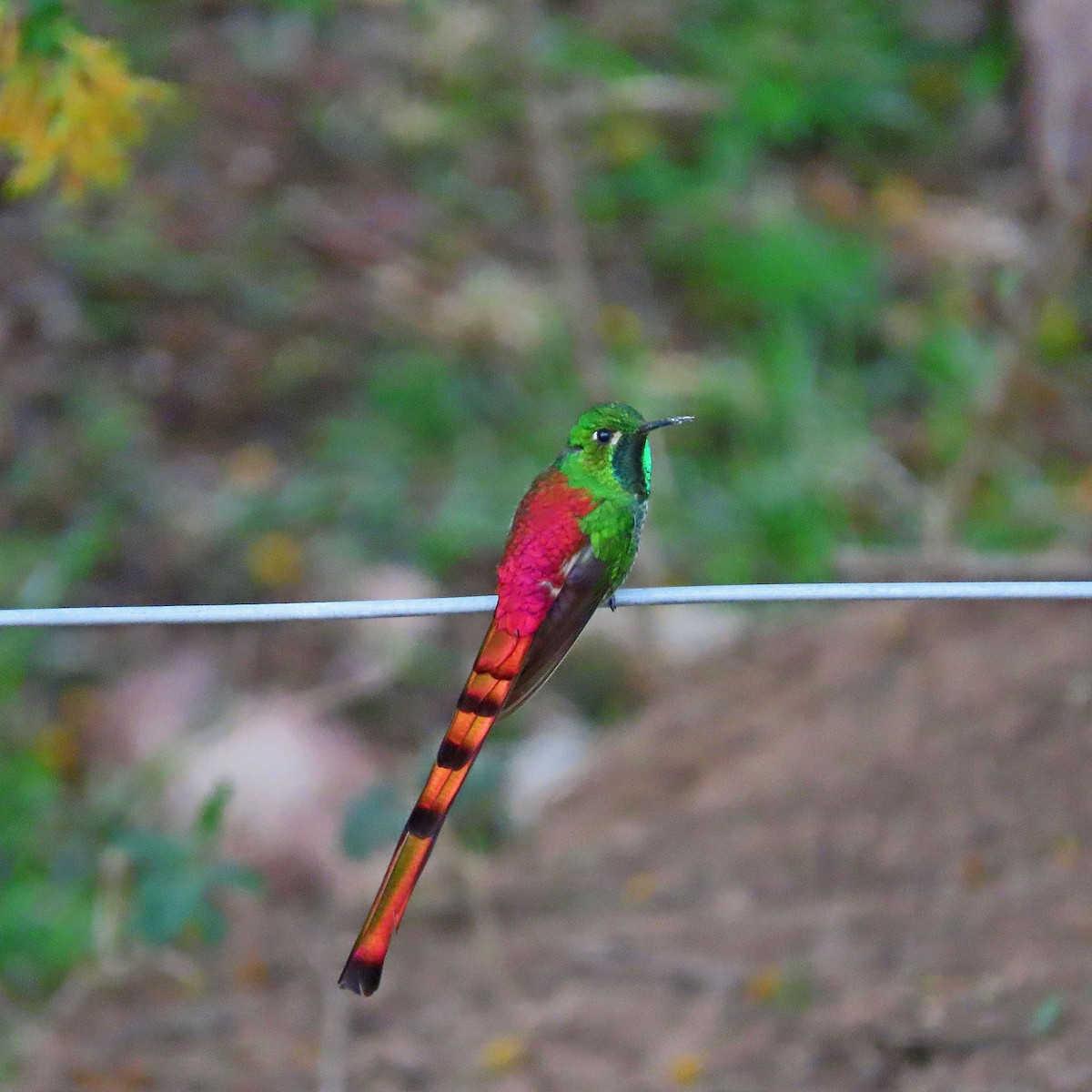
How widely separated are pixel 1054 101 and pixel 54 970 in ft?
13.2

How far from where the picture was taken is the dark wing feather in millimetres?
2283

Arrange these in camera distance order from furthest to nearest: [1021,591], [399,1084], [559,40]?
[559,40] → [399,1084] → [1021,591]

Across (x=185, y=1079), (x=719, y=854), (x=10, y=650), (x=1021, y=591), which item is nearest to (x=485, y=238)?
(x=10, y=650)

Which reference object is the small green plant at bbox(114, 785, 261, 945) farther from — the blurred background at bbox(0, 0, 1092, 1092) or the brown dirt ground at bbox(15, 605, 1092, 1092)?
the brown dirt ground at bbox(15, 605, 1092, 1092)

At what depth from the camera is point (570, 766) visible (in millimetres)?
4816

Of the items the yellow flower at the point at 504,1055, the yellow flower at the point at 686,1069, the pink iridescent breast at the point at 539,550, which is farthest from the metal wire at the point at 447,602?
the yellow flower at the point at 504,1055

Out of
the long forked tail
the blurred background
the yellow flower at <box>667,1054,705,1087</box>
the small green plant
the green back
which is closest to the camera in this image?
the long forked tail

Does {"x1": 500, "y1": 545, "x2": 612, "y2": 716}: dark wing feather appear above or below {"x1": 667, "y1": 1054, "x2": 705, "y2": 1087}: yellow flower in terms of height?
above

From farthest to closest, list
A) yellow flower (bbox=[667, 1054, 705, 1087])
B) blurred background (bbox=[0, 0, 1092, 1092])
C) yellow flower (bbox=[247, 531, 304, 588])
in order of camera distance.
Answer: yellow flower (bbox=[247, 531, 304, 588]) → blurred background (bbox=[0, 0, 1092, 1092]) → yellow flower (bbox=[667, 1054, 705, 1087])

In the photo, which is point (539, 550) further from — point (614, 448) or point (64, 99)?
point (64, 99)

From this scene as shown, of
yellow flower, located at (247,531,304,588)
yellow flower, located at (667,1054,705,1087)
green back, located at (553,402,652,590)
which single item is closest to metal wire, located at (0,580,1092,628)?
green back, located at (553,402,652,590)

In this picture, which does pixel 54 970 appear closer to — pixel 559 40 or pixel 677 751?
pixel 677 751

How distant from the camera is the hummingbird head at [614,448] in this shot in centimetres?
254

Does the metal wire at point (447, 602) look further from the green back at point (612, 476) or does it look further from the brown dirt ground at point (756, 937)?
the brown dirt ground at point (756, 937)
